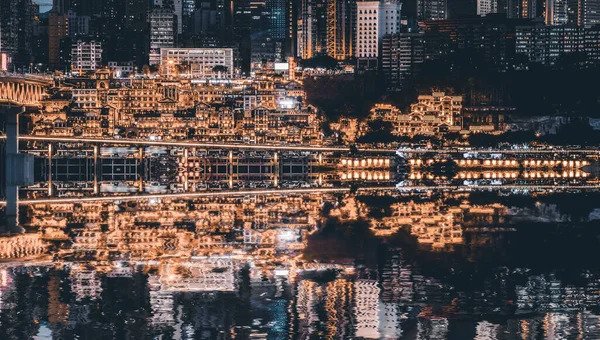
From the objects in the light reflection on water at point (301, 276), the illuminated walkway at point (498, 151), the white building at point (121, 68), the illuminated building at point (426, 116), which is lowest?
the illuminated walkway at point (498, 151)

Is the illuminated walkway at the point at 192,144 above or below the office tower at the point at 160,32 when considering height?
below

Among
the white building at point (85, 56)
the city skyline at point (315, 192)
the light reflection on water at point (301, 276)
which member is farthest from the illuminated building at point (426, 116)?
the light reflection on water at point (301, 276)

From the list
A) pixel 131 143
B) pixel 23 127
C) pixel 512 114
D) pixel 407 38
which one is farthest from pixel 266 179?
pixel 407 38

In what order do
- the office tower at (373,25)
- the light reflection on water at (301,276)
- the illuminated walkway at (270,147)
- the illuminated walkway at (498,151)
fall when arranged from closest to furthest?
the light reflection on water at (301,276) < the illuminated walkway at (270,147) < the illuminated walkway at (498,151) < the office tower at (373,25)

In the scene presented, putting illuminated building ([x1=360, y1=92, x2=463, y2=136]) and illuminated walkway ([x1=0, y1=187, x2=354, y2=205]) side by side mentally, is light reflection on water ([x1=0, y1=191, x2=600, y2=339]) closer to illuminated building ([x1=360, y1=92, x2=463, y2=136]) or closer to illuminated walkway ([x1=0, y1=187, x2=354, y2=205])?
illuminated walkway ([x1=0, y1=187, x2=354, y2=205])

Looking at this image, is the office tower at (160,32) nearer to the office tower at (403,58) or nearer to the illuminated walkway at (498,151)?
the office tower at (403,58)

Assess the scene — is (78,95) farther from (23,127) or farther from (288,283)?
(288,283)
